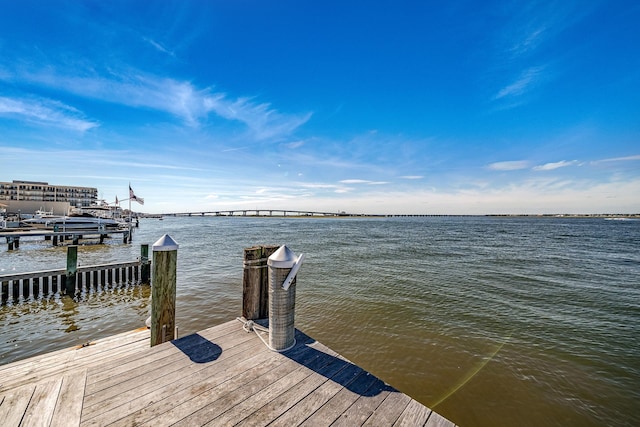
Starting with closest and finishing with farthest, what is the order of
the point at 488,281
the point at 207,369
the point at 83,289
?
the point at 207,369, the point at 83,289, the point at 488,281

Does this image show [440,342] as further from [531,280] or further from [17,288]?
[17,288]

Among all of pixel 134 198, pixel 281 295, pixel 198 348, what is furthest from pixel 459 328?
pixel 134 198

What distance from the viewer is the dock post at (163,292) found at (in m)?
4.61

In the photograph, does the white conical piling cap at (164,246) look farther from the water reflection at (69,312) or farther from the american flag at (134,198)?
the american flag at (134,198)

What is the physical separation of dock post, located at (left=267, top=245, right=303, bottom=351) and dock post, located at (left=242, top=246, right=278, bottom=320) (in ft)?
3.87

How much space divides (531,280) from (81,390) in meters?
18.3

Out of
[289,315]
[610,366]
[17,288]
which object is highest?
[289,315]

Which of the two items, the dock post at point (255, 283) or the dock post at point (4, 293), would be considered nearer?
the dock post at point (255, 283)

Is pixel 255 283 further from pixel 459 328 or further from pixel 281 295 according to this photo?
pixel 459 328

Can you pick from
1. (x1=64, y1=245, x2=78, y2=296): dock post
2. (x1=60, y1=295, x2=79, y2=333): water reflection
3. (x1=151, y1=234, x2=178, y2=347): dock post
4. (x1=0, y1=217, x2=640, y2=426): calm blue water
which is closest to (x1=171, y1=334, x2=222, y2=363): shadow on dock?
(x1=151, y1=234, x2=178, y2=347): dock post

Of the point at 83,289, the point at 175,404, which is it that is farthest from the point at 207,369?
the point at 83,289

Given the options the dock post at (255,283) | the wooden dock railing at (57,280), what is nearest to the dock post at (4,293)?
the wooden dock railing at (57,280)

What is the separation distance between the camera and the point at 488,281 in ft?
46.3

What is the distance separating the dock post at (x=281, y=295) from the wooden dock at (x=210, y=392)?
0.71 ft
